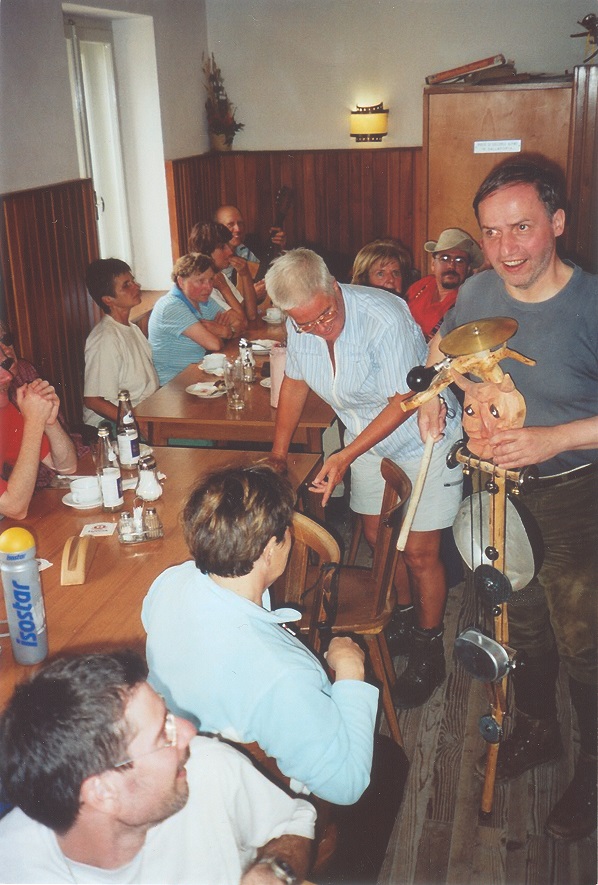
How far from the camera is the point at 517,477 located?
1.68 m

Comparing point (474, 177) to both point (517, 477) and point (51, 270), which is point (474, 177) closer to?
point (51, 270)

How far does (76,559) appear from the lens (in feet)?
7.21

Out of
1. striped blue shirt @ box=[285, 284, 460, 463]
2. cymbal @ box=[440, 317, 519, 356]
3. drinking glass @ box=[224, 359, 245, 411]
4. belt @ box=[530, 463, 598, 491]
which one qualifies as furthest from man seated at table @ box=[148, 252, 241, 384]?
cymbal @ box=[440, 317, 519, 356]

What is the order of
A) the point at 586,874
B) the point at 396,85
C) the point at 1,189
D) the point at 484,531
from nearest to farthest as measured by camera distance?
the point at 484,531, the point at 586,874, the point at 1,189, the point at 396,85

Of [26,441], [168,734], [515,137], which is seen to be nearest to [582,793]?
[168,734]

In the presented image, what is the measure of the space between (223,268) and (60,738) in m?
4.57

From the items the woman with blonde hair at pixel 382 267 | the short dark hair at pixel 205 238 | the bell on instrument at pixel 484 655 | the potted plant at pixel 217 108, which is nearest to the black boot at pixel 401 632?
the bell on instrument at pixel 484 655

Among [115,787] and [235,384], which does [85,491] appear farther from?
[115,787]

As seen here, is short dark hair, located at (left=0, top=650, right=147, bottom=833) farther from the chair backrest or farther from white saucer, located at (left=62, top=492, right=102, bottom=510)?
white saucer, located at (left=62, top=492, right=102, bottom=510)

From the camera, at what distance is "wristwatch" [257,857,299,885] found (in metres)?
1.27

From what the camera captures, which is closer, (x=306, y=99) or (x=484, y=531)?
(x=484, y=531)

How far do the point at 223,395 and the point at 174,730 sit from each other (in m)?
2.67

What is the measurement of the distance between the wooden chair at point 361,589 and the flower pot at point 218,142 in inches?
214

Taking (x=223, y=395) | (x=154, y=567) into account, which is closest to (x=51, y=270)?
(x=223, y=395)
